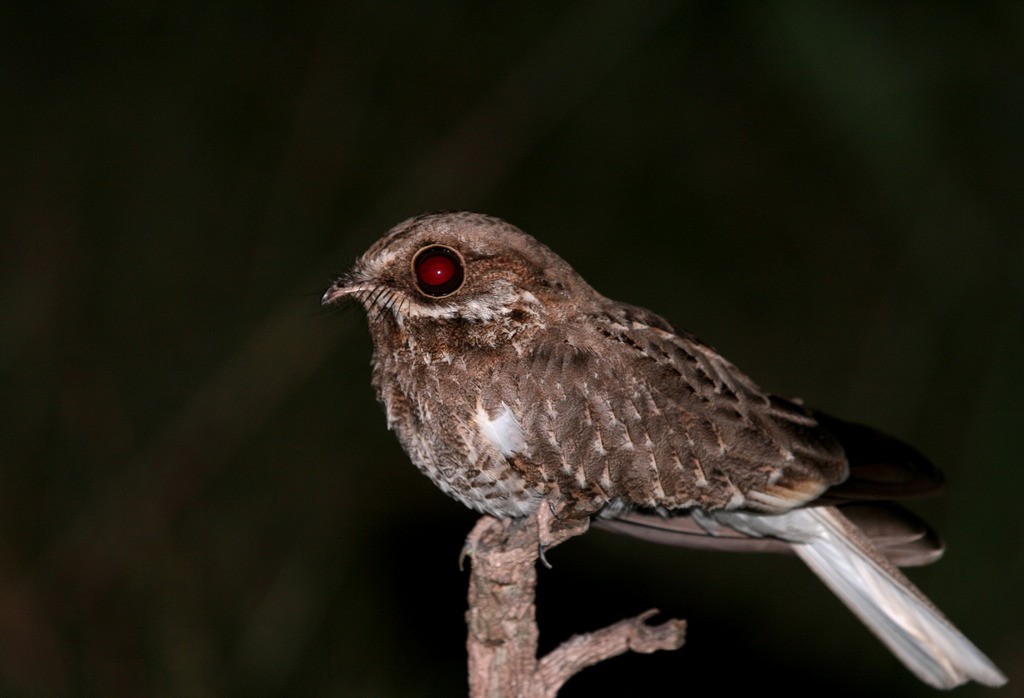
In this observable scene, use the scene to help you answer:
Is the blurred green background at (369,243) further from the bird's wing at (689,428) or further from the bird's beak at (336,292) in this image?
the bird's beak at (336,292)

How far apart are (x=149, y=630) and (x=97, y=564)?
55 centimetres

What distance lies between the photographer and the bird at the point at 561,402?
2109mm

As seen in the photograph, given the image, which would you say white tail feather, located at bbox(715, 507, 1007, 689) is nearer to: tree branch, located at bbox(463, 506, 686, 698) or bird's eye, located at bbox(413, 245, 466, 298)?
tree branch, located at bbox(463, 506, 686, 698)

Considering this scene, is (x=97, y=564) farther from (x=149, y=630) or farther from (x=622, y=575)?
(x=622, y=575)

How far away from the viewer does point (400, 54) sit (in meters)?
6.14

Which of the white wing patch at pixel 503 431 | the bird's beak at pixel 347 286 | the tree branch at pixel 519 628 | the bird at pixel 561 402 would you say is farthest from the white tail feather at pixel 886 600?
the bird's beak at pixel 347 286

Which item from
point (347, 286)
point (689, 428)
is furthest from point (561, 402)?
point (347, 286)

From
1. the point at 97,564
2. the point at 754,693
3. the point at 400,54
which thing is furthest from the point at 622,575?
the point at 400,54

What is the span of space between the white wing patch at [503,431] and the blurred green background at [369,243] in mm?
2252

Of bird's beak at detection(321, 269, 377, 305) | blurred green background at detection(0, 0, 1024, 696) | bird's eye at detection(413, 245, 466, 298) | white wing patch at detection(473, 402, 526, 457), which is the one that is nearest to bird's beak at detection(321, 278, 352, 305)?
bird's beak at detection(321, 269, 377, 305)

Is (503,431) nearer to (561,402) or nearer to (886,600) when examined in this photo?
(561,402)

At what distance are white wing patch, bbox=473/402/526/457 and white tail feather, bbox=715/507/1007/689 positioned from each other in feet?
2.52

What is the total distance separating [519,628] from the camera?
2236 millimetres

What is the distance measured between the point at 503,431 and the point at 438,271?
0.34 m
